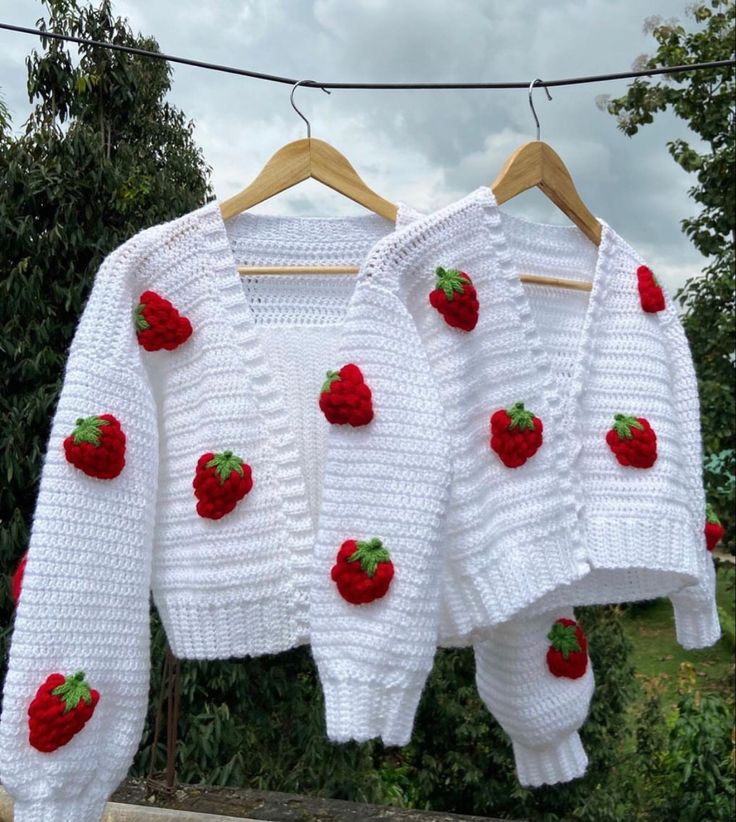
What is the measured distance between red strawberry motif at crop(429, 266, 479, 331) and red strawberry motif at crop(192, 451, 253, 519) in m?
0.33

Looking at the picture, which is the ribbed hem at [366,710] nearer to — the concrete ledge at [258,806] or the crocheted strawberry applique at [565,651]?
the crocheted strawberry applique at [565,651]

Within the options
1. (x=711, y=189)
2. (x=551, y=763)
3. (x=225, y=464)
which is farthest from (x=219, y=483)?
(x=711, y=189)

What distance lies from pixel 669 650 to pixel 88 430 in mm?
4823

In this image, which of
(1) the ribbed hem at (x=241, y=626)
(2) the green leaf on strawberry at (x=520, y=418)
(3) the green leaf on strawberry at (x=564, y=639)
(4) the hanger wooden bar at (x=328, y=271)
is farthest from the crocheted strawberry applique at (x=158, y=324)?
(3) the green leaf on strawberry at (x=564, y=639)

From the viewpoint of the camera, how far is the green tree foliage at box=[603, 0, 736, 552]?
9.32 feet

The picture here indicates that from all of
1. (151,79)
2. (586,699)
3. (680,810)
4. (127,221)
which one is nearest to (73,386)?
(586,699)

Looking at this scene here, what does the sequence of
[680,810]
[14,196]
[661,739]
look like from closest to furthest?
[14,196] → [680,810] → [661,739]

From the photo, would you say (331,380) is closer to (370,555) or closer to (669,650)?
(370,555)

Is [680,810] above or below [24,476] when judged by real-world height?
below

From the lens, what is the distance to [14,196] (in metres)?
2.18

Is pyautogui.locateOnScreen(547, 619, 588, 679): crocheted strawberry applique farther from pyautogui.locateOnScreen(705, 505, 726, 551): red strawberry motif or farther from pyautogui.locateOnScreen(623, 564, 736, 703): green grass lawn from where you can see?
pyautogui.locateOnScreen(623, 564, 736, 703): green grass lawn

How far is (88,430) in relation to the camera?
0.98 m

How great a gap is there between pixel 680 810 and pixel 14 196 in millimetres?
2728

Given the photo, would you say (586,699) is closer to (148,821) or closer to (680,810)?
(148,821)
